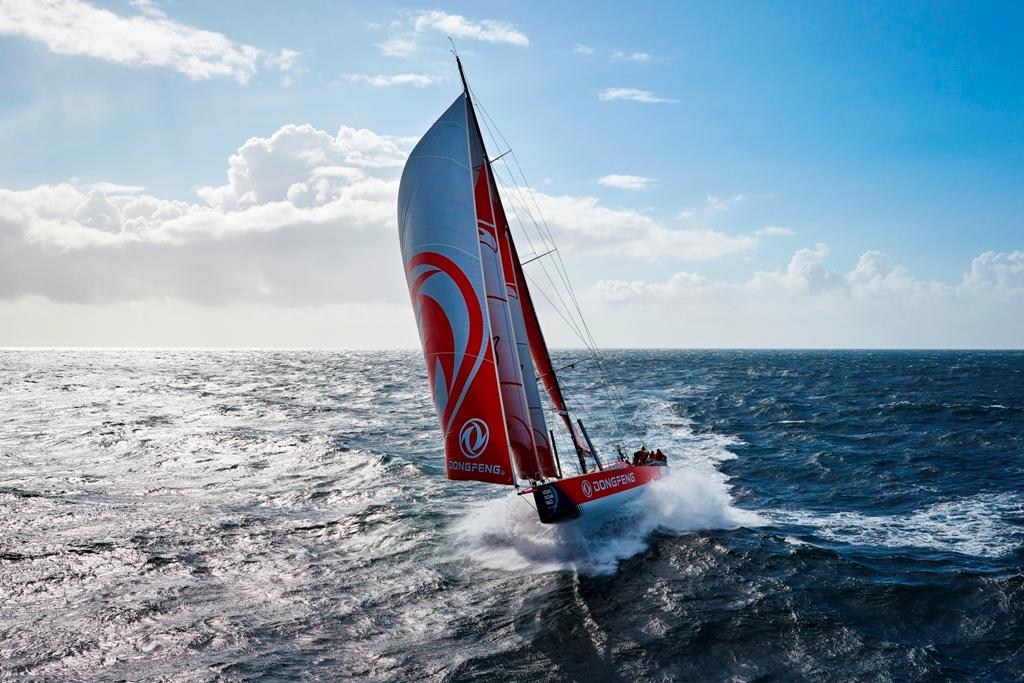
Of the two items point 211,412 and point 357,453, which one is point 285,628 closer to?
point 357,453

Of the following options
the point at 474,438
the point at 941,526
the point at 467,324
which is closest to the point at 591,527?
the point at 474,438

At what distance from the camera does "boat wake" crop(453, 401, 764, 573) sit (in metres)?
14.1

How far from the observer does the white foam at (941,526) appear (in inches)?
590


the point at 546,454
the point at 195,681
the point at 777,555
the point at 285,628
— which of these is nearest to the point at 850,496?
the point at 777,555

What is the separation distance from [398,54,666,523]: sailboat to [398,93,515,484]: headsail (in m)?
0.02

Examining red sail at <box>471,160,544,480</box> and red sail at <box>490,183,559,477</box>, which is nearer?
red sail at <box>471,160,544,480</box>

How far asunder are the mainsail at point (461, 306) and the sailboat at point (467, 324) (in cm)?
2

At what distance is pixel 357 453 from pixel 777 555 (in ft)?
53.6

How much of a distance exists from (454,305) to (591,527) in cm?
575

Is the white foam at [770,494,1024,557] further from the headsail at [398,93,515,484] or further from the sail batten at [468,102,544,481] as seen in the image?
the headsail at [398,93,515,484]

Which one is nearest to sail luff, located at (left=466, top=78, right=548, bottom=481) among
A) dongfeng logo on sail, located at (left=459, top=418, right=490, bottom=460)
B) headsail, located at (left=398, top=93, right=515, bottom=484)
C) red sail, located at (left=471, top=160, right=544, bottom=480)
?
red sail, located at (left=471, top=160, right=544, bottom=480)

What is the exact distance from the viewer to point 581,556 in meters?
14.2

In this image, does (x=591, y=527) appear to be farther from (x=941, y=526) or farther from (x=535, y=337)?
(x=941, y=526)

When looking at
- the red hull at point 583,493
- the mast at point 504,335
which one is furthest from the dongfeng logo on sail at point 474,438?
the red hull at point 583,493
